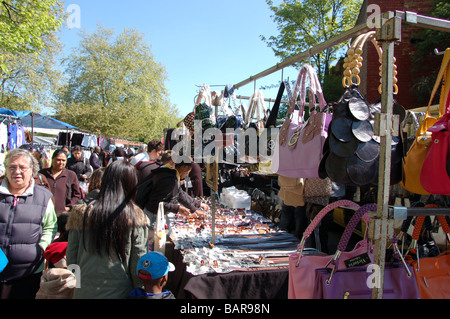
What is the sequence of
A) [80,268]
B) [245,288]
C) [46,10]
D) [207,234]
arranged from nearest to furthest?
1. [80,268]
2. [245,288]
3. [207,234]
4. [46,10]

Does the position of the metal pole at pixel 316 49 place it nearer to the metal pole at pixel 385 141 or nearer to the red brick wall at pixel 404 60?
the metal pole at pixel 385 141

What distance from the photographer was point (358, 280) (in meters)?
1.42

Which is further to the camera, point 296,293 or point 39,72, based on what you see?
point 39,72

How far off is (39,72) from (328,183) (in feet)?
62.0

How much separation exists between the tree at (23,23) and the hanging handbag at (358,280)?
32.3 ft

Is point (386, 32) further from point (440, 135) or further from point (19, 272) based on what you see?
point (19, 272)

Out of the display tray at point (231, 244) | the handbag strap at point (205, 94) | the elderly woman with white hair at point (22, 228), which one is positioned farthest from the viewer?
the handbag strap at point (205, 94)

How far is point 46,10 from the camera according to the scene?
9.85 meters

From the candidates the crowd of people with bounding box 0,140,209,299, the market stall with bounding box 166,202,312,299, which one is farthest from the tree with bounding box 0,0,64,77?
the market stall with bounding box 166,202,312,299

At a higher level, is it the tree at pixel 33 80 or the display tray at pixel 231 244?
the tree at pixel 33 80

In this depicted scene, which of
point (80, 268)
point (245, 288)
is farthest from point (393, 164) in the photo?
point (80, 268)

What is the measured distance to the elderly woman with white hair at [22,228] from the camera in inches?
102

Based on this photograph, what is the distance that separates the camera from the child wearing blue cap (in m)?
2.10

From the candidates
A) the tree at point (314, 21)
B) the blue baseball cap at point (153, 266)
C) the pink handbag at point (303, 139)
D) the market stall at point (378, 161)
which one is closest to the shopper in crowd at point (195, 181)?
the pink handbag at point (303, 139)
